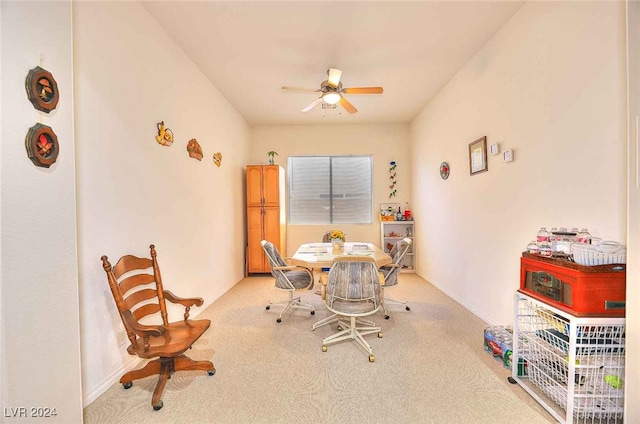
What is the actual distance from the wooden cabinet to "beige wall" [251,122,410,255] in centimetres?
70

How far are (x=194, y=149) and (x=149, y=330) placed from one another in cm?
219

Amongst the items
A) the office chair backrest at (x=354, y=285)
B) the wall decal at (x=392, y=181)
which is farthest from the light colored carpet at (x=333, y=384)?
the wall decal at (x=392, y=181)

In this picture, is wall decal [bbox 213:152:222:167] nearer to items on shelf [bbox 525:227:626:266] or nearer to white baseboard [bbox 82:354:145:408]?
white baseboard [bbox 82:354:145:408]

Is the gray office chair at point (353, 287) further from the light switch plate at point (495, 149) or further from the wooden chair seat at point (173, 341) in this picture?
the light switch plate at point (495, 149)

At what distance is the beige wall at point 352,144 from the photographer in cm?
552

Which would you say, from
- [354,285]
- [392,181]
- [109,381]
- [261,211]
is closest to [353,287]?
[354,285]

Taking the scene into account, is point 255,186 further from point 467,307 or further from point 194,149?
point 467,307

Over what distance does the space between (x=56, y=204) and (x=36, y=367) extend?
0.76m

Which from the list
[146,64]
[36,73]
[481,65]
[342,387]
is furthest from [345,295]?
[481,65]

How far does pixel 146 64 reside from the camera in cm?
234

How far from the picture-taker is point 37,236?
3.99ft

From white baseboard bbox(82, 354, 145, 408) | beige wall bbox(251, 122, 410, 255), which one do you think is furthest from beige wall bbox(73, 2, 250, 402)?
beige wall bbox(251, 122, 410, 255)

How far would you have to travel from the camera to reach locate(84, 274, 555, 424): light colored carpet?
1622 millimetres

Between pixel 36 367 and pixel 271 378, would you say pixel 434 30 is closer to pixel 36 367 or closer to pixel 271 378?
pixel 271 378
